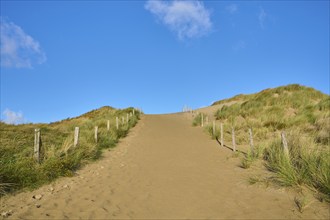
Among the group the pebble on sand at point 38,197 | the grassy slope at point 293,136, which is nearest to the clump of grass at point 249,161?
the grassy slope at point 293,136

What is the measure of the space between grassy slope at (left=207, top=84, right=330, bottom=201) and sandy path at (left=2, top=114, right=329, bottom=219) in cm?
72

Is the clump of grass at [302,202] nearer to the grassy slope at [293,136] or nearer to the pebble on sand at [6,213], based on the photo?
the grassy slope at [293,136]

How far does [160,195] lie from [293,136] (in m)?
6.78

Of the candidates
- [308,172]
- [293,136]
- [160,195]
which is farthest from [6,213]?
[293,136]

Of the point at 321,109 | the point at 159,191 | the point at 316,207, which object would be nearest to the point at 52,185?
the point at 159,191

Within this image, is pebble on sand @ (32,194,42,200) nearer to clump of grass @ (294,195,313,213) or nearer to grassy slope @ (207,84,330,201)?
clump of grass @ (294,195,313,213)

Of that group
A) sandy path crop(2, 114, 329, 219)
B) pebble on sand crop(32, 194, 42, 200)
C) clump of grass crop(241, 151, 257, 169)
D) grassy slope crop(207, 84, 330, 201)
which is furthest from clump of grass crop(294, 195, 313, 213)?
pebble on sand crop(32, 194, 42, 200)

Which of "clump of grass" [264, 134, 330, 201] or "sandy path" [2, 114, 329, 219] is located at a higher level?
"clump of grass" [264, 134, 330, 201]

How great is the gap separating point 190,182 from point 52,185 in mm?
4151

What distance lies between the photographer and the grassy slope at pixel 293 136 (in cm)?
863

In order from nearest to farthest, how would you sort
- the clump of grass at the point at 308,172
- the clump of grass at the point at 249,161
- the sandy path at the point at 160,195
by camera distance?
1. the sandy path at the point at 160,195
2. the clump of grass at the point at 308,172
3. the clump of grass at the point at 249,161

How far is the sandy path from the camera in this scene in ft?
23.8

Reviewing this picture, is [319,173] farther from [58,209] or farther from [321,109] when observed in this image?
[321,109]

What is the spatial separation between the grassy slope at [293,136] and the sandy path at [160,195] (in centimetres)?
72
